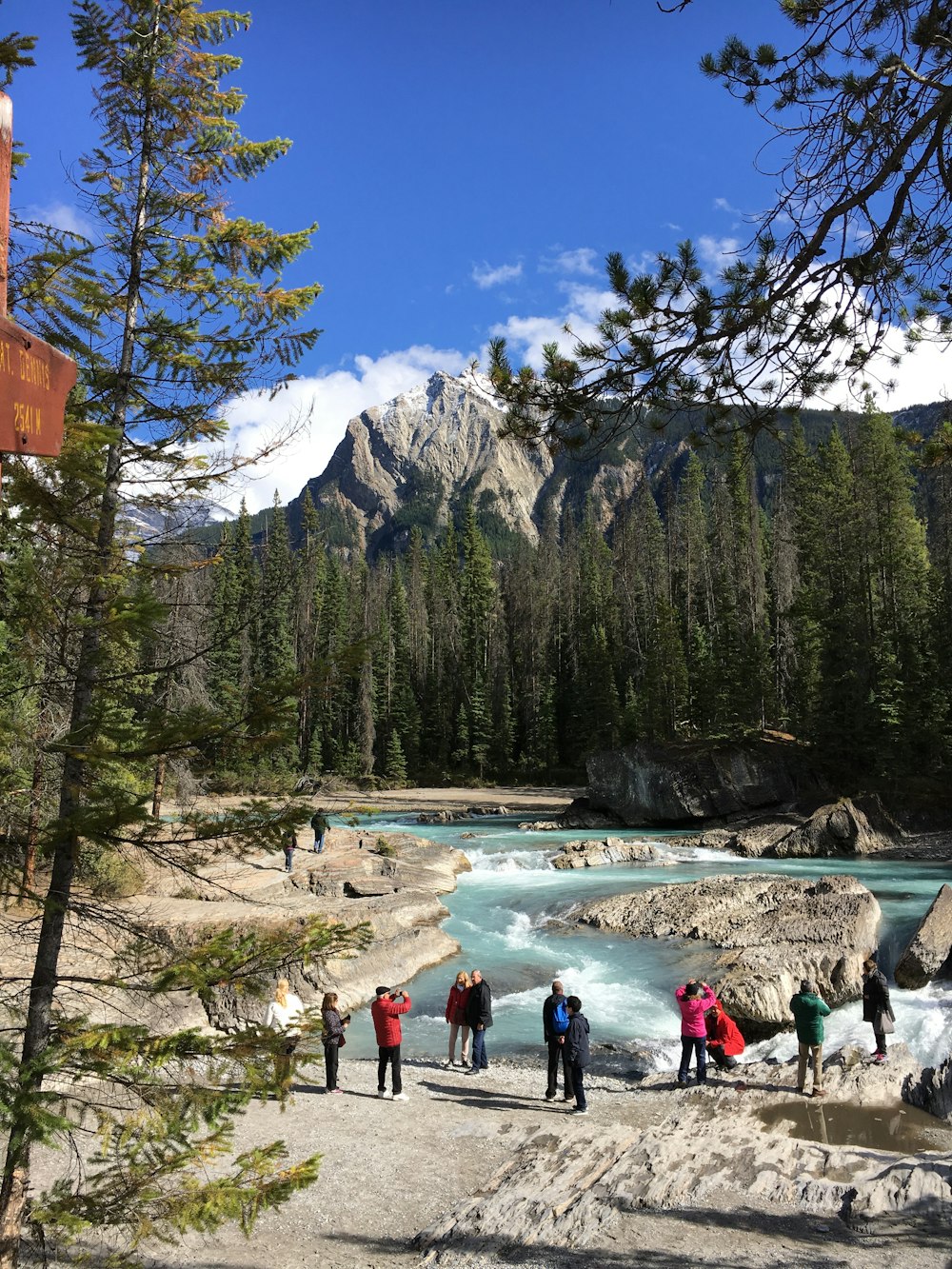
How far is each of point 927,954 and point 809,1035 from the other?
5.80 metres

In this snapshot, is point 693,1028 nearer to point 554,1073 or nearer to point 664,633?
point 554,1073

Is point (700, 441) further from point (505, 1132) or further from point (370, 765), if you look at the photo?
point (370, 765)

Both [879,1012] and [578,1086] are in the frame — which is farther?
[879,1012]

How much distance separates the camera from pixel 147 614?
4664 millimetres

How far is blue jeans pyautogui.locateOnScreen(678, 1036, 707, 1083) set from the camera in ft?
36.8

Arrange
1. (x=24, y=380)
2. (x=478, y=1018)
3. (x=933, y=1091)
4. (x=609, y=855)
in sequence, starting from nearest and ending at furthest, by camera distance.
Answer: (x=24, y=380)
(x=933, y=1091)
(x=478, y=1018)
(x=609, y=855)

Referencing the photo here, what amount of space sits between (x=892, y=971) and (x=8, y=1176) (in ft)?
50.9

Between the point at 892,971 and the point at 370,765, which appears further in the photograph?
the point at 370,765

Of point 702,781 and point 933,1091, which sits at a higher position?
point 702,781

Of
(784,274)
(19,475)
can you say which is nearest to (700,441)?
(784,274)

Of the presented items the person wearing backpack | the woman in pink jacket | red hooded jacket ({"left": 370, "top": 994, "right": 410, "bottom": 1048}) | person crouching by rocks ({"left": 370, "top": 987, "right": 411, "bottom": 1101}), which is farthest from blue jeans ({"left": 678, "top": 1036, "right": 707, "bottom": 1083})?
red hooded jacket ({"left": 370, "top": 994, "right": 410, "bottom": 1048})

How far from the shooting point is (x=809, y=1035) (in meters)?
10.5

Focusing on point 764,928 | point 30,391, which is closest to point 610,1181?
point 30,391

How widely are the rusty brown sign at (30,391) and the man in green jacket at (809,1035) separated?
A: 1106cm
